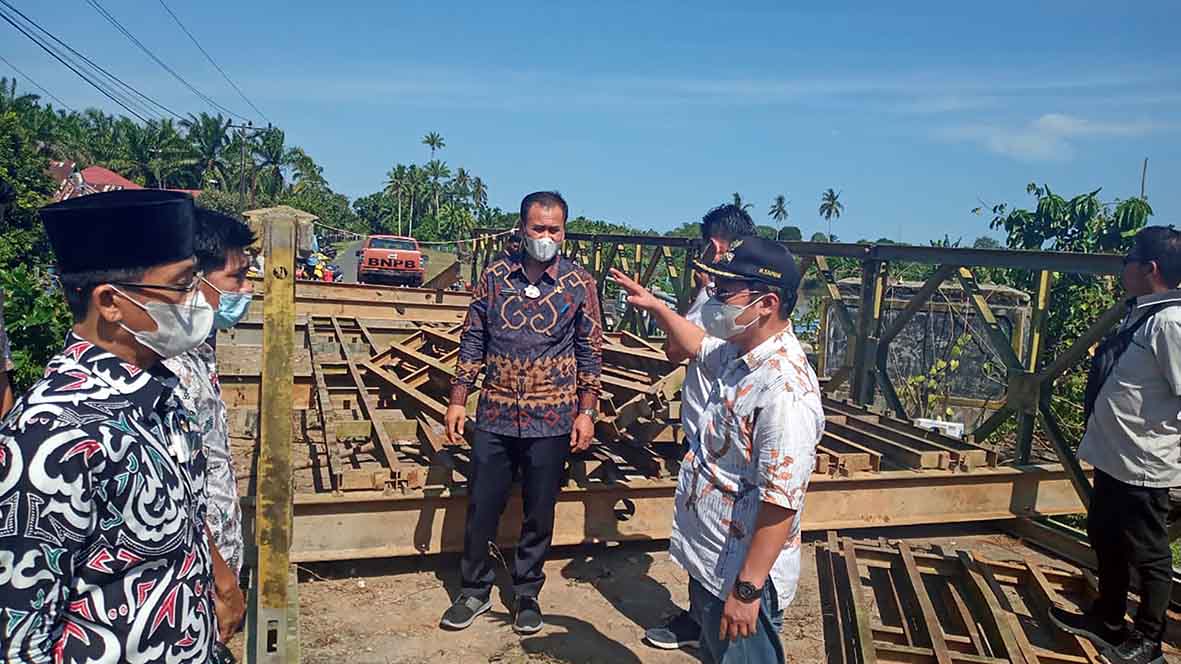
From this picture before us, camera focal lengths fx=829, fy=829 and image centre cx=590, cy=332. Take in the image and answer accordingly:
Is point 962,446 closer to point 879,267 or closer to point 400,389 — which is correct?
point 879,267

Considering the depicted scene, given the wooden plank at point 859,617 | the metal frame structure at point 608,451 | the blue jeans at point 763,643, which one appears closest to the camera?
the blue jeans at point 763,643

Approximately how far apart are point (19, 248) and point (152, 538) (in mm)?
19400

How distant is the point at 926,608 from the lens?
11.7ft

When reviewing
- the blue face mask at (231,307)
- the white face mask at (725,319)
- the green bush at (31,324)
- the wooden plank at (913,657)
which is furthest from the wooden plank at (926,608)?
the green bush at (31,324)

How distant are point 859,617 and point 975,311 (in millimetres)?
3997

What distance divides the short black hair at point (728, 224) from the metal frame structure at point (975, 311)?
207 centimetres

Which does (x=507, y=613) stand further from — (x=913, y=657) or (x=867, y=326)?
(x=867, y=326)

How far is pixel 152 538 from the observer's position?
155 centimetres

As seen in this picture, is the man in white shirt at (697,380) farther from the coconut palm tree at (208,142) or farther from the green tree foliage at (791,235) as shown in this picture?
the coconut palm tree at (208,142)

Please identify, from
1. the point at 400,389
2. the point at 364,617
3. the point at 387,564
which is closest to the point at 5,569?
the point at 364,617

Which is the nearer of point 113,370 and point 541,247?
point 113,370

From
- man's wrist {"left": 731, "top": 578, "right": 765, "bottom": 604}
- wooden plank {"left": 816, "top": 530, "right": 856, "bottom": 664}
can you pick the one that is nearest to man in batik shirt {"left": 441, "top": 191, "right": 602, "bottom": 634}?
wooden plank {"left": 816, "top": 530, "right": 856, "bottom": 664}

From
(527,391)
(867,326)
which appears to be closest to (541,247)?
(527,391)

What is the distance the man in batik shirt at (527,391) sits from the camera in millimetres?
3873
